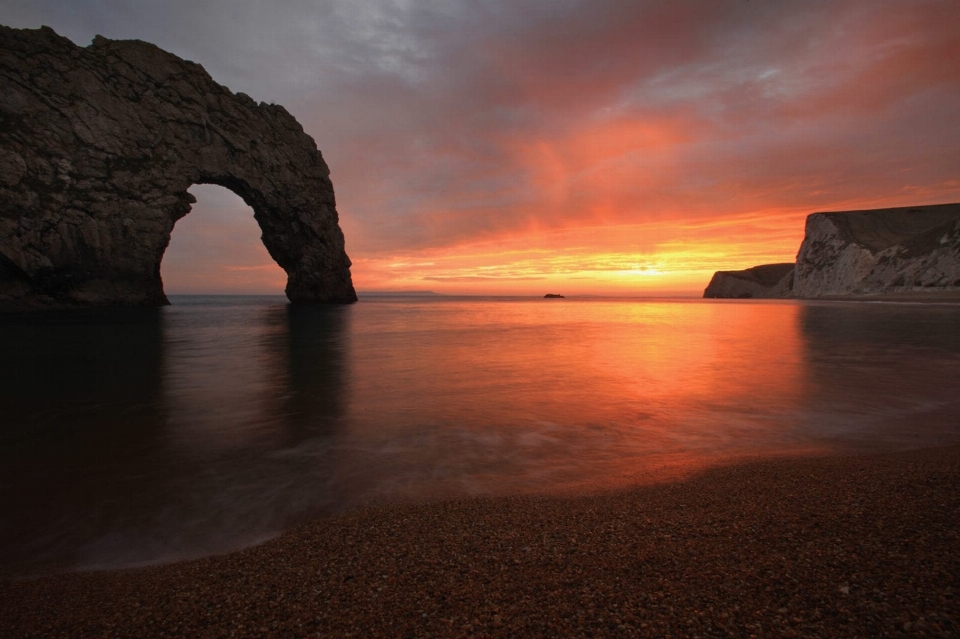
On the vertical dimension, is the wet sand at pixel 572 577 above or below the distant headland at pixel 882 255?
below

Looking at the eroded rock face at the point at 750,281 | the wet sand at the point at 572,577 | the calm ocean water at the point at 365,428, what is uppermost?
the eroded rock face at the point at 750,281

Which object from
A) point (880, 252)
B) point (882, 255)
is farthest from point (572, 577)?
point (880, 252)

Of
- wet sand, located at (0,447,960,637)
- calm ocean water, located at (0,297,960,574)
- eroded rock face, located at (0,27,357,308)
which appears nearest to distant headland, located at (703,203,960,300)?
calm ocean water, located at (0,297,960,574)

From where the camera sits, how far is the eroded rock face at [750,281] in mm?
131750

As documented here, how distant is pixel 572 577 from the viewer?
293cm

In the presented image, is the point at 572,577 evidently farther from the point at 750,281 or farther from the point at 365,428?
the point at 750,281

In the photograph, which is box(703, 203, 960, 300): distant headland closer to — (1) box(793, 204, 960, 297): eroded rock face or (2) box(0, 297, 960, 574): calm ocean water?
(1) box(793, 204, 960, 297): eroded rock face

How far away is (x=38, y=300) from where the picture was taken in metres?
39.1

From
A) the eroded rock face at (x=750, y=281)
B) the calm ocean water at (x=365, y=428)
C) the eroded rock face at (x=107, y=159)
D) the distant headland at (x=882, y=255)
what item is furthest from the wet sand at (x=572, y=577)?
the eroded rock face at (x=750, y=281)

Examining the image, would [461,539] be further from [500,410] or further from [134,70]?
[134,70]

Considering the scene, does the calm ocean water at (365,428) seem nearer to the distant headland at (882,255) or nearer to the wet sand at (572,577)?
the wet sand at (572,577)

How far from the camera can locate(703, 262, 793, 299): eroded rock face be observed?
131750 millimetres

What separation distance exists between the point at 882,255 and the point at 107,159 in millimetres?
110005

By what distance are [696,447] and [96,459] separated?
936cm
